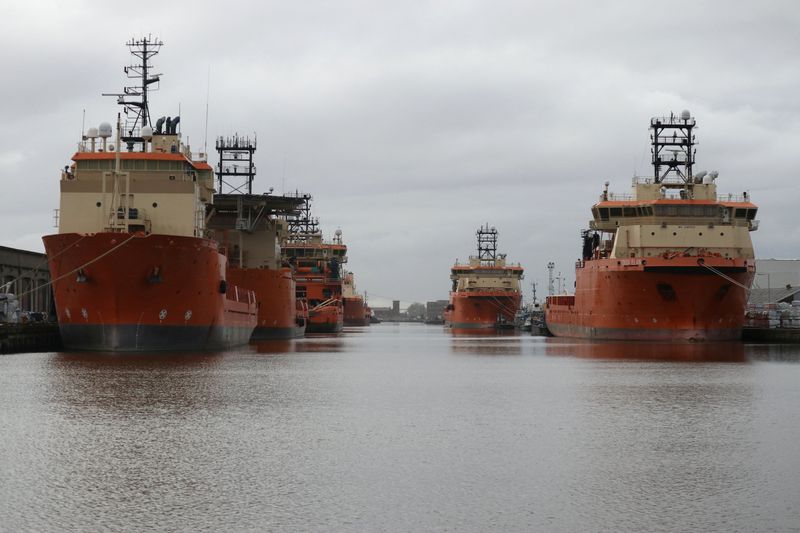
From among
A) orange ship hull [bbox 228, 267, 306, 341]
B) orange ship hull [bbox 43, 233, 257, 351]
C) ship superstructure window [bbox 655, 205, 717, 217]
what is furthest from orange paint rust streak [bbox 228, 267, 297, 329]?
ship superstructure window [bbox 655, 205, 717, 217]

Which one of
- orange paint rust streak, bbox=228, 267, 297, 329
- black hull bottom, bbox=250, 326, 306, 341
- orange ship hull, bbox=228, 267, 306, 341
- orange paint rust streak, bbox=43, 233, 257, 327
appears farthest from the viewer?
black hull bottom, bbox=250, 326, 306, 341

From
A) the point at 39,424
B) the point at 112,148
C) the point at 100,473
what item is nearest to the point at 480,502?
the point at 100,473

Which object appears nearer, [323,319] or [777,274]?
[323,319]

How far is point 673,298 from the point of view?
4516 centimetres

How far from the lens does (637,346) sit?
42188mm

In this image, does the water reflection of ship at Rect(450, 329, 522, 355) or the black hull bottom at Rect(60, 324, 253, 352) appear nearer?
the black hull bottom at Rect(60, 324, 253, 352)

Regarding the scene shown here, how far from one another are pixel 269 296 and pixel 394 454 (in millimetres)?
43356

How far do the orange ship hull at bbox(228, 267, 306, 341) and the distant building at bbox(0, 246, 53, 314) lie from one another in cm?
1080

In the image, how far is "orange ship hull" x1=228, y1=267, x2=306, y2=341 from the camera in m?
53.1

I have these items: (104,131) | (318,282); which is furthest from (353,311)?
(104,131)

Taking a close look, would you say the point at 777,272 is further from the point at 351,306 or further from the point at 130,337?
the point at 130,337

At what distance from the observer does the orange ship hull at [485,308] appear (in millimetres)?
100569

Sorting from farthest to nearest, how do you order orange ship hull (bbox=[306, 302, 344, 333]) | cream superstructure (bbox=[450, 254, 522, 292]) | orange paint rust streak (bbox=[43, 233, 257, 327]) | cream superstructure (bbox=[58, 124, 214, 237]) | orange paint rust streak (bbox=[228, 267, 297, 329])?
cream superstructure (bbox=[450, 254, 522, 292]) < orange ship hull (bbox=[306, 302, 344, 333]) < orange paint rust streak (bbox=[228, 267, 297, 329]) < cream superstructure (bbox=[58, 124, 214, 237]) < orange paint rust streak (bbox=[43, 233, 257, 327])

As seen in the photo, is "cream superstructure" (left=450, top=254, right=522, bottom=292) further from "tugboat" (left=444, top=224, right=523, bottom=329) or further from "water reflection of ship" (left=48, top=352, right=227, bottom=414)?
"water reflection of ship" (left=48, top=352, right=227, bottom=414)
